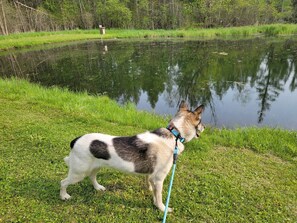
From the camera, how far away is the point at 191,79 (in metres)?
14.4

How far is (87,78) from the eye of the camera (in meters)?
15.1

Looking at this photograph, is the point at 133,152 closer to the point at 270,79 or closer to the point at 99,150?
the point at 99,150

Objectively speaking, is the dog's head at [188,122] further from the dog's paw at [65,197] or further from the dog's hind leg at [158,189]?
the dog's paw at [65,197]

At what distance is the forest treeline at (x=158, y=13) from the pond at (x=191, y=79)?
31572 mm

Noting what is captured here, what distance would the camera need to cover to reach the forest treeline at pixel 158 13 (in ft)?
165

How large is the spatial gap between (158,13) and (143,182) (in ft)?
184

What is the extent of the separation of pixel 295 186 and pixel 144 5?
56639 millimetres

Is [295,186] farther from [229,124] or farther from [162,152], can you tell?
[229,124]

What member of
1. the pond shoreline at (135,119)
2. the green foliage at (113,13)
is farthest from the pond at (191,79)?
the green foliage at (113,13)

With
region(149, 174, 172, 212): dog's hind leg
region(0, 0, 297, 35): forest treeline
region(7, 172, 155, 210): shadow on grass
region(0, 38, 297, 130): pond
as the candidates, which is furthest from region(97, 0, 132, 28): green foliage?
region(149, 174, 172, 212): dog's hind leg

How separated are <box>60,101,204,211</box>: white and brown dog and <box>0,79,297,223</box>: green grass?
1.81 ft

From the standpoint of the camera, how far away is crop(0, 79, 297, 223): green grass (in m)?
3.76

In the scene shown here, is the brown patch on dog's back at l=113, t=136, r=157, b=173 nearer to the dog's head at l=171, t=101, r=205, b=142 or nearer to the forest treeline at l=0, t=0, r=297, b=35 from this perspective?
the dog's head at l=171, t=101, r=205, b=142

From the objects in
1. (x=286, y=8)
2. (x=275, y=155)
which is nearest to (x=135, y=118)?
(x=275, y=155)
